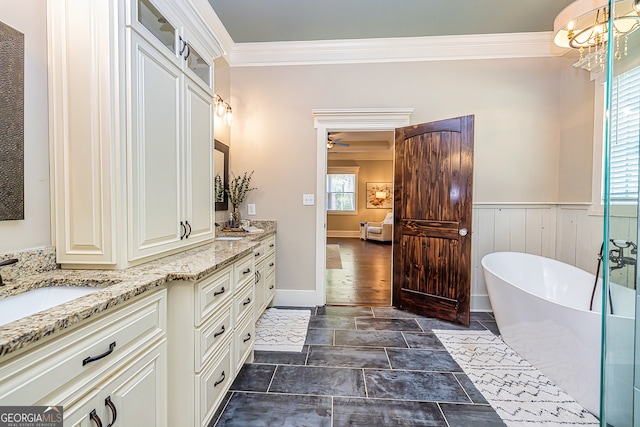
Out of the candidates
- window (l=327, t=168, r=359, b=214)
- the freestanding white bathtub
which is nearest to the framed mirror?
the freestanding white bathtub

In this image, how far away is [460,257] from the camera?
277 centimetres

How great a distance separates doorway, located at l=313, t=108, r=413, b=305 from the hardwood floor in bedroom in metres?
0.47

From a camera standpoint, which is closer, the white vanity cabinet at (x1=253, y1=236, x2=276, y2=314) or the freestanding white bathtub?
the freestanding white bathtub

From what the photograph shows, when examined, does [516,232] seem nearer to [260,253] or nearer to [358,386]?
[358,386]

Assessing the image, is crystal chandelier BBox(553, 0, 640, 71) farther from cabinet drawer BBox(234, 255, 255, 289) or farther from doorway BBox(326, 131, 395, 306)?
doorway BBox(326, 131, 395, 306)

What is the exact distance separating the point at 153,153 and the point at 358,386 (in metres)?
1.87

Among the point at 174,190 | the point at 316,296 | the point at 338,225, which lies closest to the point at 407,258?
the point at 316,296

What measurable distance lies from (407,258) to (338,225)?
6.52 metres

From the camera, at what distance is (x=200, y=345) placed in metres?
1.29

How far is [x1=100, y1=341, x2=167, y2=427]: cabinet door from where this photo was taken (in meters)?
0.91

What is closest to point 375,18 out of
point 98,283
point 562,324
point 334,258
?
point 562,324

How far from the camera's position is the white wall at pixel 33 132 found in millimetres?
1120

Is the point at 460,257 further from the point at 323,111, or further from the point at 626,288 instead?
the point at 323,111

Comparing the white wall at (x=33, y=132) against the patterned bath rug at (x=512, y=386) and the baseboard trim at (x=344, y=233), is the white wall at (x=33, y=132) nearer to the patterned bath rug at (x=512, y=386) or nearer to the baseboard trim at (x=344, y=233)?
the patterned bath rug at (x=512, y=386)
